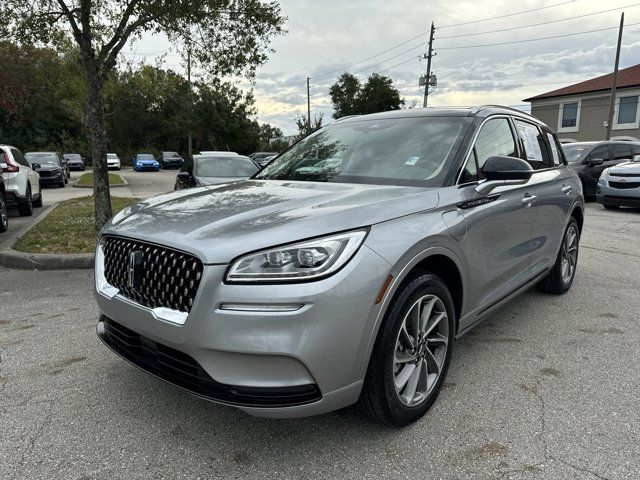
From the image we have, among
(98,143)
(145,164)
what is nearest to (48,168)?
(98,143)

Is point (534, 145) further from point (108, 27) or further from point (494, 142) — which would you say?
point (108, 27)

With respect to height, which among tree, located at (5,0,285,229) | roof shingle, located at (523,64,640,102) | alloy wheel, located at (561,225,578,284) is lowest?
alloy wheel, located at (561,225,578,284)

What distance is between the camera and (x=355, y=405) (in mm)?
2420

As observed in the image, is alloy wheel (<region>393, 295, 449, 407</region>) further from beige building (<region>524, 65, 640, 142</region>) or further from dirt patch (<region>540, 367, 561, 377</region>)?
beige building (<region>524, 65, 640, 142</region>)

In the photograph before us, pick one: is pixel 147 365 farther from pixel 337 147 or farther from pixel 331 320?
pixel 337 147

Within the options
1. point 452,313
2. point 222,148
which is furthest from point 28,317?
point 222,148

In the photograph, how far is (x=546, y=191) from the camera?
407cm


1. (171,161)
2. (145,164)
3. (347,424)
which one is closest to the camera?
(347,424)

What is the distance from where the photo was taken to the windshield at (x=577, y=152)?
1364 cm

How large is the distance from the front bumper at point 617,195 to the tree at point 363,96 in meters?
41.8

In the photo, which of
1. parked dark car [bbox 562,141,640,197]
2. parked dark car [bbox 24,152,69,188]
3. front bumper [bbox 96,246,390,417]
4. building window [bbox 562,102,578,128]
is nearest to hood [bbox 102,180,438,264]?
front bumper [bbox 96,246,390,417]

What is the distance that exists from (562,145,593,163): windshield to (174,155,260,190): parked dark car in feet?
30.7

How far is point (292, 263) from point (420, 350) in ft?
3.25

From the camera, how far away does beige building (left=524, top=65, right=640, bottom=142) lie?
34781mm
